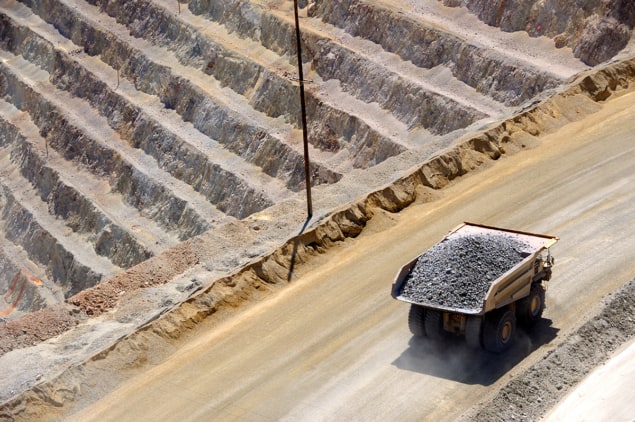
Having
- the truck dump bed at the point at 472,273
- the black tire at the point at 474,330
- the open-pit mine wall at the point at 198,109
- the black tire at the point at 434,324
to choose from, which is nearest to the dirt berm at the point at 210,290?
the black tire at the point at 474,330

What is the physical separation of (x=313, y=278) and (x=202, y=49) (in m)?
35.5

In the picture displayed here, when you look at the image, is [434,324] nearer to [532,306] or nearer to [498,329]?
[498,329]

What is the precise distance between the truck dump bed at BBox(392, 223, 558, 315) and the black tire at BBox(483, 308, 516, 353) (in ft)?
1.36

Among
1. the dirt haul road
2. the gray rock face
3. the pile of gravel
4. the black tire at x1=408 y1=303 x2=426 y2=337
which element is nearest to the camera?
the pile of gravel

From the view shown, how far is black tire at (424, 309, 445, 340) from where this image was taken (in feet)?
66.7

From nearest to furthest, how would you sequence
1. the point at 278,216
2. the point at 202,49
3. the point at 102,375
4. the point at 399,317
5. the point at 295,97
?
the point at 102,375 < the point at 399,317 < the point at 278,216 < the point at 295,97 < the point at 202,49

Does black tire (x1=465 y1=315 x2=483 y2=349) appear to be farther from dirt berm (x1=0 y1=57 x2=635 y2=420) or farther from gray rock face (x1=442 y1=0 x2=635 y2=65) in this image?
gray rock face (x1=442 y1=0 x2=635 y2=65)

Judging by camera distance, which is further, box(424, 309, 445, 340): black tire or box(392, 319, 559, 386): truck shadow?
box(424, 309, 445, 340): black tire

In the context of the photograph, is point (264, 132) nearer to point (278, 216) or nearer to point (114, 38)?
point (114, 38)

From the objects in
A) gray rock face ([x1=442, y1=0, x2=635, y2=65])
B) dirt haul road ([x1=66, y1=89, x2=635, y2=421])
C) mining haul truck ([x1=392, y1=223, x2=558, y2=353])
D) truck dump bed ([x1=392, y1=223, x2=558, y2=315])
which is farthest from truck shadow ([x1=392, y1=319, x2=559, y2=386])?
gray rock face ([x1=442, y1=0, x2=635, y2=65])

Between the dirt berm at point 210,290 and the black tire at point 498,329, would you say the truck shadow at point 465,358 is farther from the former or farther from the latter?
the dirt berm at point 210,290

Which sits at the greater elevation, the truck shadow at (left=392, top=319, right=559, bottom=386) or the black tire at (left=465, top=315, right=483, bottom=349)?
the black tire at (left=465, top=315, right=483, bottom=349)

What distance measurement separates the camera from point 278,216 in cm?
2798

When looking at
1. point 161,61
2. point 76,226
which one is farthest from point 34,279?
point 161,61
